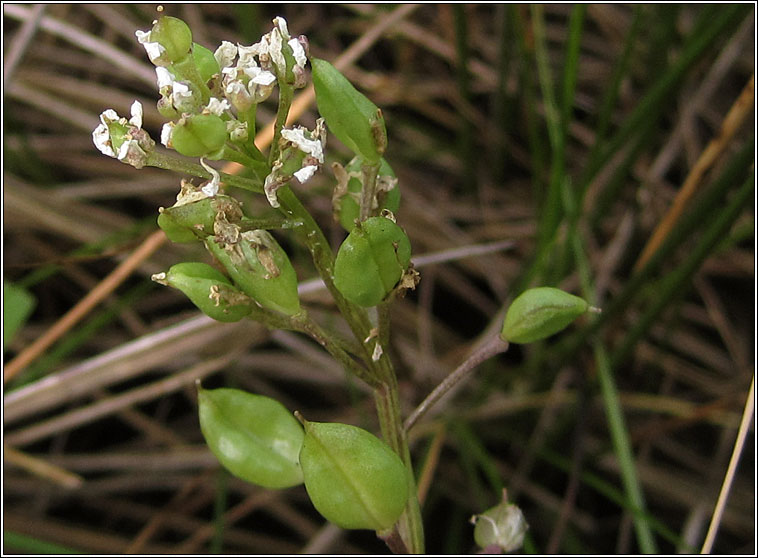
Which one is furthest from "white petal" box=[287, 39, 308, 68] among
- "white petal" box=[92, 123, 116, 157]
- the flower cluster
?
"white petal" box=[92, 123, 116, 157]

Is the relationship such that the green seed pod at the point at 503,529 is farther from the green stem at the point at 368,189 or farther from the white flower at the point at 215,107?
the white flower at the point at 215,107

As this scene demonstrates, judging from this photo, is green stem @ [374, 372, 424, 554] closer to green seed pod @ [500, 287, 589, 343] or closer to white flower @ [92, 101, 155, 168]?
green seed pod @ [500, 287, 589, 343]

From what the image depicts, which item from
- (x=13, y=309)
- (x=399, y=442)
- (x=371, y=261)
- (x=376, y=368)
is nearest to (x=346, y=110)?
(x=371, y=261)

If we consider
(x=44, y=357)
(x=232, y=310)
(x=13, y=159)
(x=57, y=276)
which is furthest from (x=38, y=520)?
(x=232, y=310)

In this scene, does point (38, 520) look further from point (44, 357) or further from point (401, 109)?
point (401, 109)

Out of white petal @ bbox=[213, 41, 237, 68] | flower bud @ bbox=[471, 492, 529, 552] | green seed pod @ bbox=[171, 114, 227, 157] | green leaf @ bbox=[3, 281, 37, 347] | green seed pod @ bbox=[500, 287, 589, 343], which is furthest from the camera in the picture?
Result: green leaf @ bbox=[3, 281, 37, 347]
